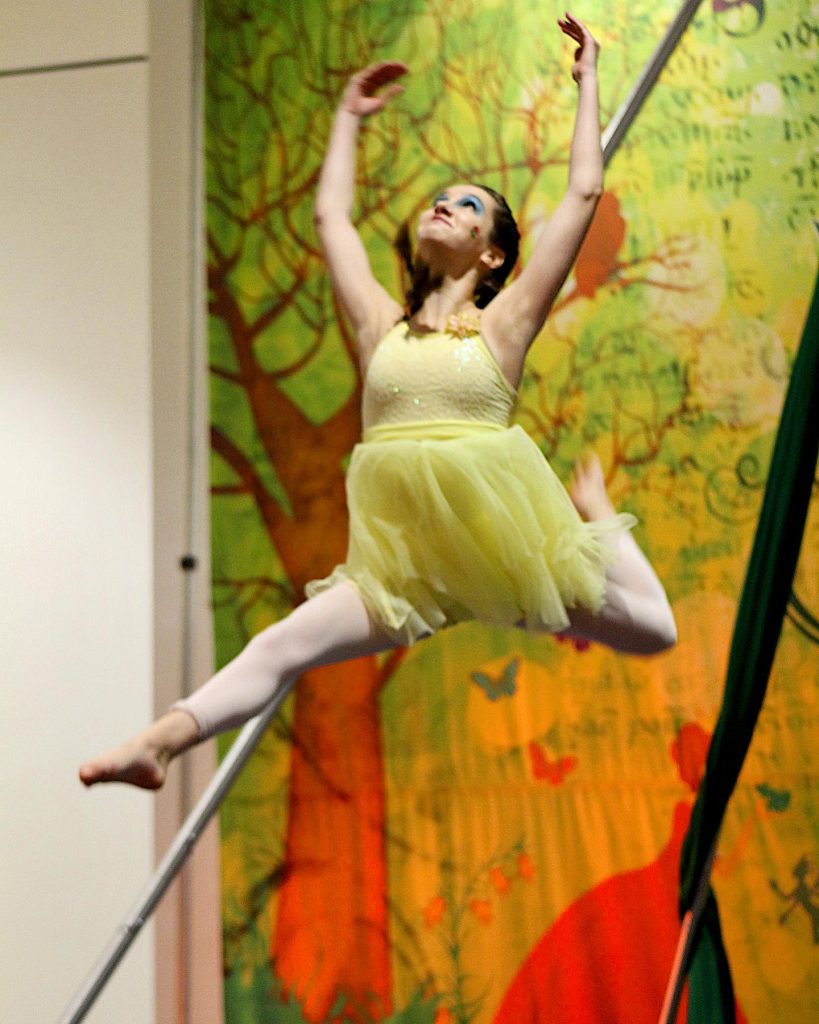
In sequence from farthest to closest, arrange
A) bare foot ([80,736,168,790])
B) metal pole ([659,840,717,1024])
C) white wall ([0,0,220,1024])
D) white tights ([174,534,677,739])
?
white wall ([0,0,220,1024])
metal pole ([659,840,717,1024])
white tights ([174,534,677,739])
bare foot ([80,736,168,790])

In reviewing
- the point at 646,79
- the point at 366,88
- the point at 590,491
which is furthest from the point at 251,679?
the point at 646,79

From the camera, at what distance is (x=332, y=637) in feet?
5.89

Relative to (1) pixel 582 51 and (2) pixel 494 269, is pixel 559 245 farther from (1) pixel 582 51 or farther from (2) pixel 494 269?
(1) pixel 582 51

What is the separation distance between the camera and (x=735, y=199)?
2.78m

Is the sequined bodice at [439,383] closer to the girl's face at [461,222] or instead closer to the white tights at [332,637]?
the girl's face at [461,222]

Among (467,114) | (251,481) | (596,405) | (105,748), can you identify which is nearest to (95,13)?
(467,114)

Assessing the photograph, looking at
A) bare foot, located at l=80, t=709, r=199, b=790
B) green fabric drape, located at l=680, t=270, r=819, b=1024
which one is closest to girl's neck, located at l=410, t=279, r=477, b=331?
green fabric drape, located at l=680, t=270, r=819, b=1024

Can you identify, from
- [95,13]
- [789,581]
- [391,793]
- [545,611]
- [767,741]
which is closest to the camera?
[545,611]

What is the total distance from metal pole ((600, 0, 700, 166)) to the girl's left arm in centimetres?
16

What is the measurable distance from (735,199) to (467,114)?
62 centimetres

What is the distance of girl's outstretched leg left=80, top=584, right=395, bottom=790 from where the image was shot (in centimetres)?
161

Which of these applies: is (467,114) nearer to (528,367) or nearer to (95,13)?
(528,367)

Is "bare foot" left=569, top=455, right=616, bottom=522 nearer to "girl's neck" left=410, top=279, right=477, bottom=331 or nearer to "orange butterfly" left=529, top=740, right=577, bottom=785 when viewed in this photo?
"girl's neck" left=410, top=279, right=477, bottom=331

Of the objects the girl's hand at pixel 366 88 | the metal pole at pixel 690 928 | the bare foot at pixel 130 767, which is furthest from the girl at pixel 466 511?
the metal pole at pixel 690 928
